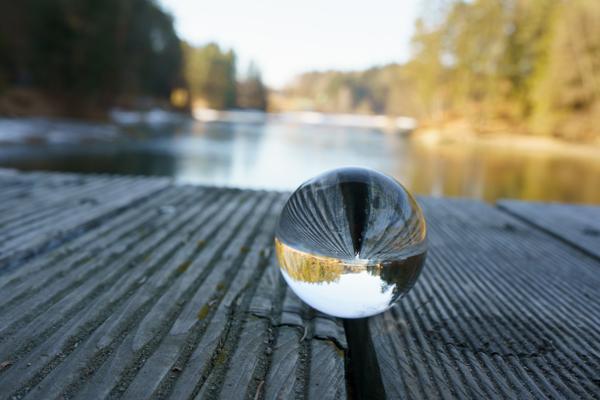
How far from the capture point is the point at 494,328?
1827mm

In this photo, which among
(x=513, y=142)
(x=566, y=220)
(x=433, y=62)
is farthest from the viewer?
(x=433, y=62)

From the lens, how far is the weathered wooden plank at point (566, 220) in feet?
11.0

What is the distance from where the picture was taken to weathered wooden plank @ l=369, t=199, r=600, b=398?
144 centimetres

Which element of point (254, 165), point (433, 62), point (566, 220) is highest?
point (433, 62)

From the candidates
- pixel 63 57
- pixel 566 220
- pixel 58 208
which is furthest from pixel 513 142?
pixel 58 208

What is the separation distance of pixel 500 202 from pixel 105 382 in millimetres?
4689

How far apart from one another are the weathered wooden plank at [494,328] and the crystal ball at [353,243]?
0.80 ft

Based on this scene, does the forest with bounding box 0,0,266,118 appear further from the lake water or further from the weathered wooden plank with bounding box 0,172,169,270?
the weathered wooden plank with bounding box 0,172,169,270

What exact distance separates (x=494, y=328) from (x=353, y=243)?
2.71 ft

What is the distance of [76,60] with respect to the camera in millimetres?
24609

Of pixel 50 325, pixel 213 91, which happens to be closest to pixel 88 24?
pixel 50 325

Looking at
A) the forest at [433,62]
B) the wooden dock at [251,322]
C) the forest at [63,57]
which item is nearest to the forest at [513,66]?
the forest at [433,62]

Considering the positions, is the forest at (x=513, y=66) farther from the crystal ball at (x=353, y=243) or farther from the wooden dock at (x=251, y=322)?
the crystal ball at (x=353, y=243)

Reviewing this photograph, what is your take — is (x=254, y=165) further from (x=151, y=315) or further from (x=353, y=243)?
(x=353, y=243)
